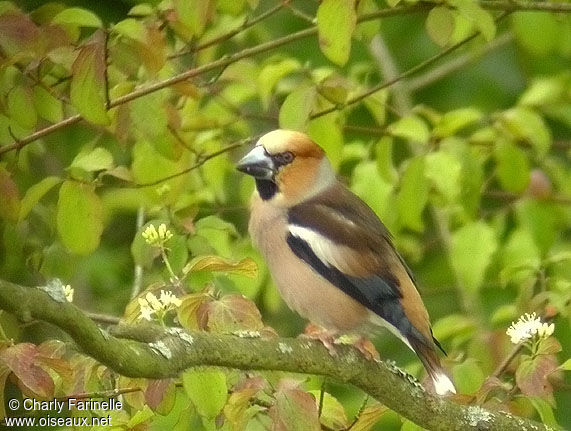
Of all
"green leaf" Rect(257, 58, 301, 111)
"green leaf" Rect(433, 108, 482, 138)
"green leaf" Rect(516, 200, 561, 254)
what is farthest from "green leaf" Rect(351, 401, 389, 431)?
"green leaf" Rect(516, 200, 561, 254)

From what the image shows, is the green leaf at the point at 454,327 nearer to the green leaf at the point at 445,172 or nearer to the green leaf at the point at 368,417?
the green leaf at the point at 445,172

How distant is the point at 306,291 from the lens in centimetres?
438

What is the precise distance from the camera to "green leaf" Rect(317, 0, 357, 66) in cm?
378

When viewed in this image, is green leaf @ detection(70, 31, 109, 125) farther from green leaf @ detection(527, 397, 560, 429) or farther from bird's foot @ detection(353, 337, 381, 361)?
green leaf @ detection(527, 397, 560, 429)

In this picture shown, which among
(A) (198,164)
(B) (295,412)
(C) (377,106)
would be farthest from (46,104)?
(C) (377,106)

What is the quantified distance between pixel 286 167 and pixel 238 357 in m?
1.64

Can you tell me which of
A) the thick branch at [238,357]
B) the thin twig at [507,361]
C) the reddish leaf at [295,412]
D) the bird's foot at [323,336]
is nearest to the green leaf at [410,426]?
the thick branch at [238,357]

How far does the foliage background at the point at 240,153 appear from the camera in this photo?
3.86 meters

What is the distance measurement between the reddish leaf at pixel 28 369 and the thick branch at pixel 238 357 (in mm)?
234

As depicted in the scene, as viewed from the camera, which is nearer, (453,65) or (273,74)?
(273,74)

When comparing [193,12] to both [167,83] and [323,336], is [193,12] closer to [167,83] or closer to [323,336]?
[167,83]

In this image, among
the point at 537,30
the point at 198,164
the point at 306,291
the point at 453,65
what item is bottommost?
the point at 453,65

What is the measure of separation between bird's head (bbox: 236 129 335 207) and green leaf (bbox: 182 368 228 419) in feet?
4.50

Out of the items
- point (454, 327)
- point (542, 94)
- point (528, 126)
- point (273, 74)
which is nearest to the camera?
point (454, 327)
